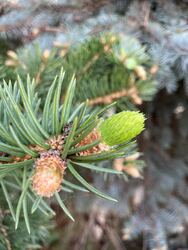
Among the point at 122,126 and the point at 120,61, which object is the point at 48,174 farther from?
the point at 120,61

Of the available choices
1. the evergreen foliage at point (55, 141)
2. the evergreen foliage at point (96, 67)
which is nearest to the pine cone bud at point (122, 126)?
the evergreen foliage at point (55, 141)

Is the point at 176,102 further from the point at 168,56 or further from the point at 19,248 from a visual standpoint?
the point at 19,248

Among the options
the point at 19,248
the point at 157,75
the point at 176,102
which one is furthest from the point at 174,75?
the point at 19,248

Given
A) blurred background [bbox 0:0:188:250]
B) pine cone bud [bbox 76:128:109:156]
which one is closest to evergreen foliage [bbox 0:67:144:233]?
pine cone bud [bbox 76:128:109:156]

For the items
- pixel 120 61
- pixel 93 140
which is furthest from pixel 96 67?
pixel 93 140

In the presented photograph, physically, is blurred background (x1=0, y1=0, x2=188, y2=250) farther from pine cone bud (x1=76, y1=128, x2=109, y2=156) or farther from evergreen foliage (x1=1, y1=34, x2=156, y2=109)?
pine cone bud (x1=76, y1=128, x2=109, y2=156)

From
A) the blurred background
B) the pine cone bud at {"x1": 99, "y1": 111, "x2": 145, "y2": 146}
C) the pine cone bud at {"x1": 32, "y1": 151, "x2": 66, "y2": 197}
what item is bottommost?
the blurred background
